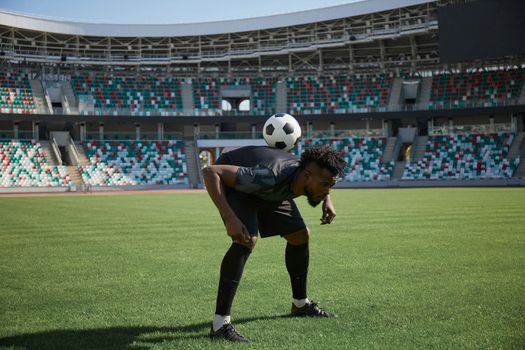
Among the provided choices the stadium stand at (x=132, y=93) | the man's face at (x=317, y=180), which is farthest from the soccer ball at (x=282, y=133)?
the stadium stand at (x=132, y=93)

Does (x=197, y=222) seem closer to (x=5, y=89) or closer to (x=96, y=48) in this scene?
(x=5, y=89)

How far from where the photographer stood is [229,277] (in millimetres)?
4270

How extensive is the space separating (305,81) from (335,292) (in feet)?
164

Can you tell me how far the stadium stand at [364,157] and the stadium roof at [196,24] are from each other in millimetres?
12252

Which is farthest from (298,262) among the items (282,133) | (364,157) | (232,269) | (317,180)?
(364,157)

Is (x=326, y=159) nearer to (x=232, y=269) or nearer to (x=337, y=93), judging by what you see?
(x=232, y=269)

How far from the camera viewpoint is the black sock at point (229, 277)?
421 centimetres

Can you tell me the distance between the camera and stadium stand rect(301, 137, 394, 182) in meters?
46.6

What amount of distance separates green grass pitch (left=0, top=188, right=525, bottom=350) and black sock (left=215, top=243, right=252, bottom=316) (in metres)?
0.30

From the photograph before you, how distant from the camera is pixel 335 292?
5691 mm

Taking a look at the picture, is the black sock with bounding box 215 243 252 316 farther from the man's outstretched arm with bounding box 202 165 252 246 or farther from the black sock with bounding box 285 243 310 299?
the black sock with bounding box 285 243 310 299

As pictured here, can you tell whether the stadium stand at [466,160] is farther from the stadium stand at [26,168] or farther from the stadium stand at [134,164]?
the stadium stand at [26,168]

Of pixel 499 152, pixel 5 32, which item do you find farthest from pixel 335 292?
pixel 5 32

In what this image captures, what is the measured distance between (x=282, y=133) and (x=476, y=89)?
48143mm
